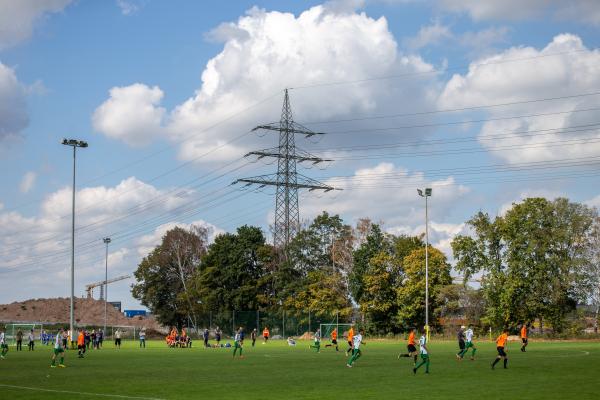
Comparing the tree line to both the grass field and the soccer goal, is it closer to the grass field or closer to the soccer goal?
the soccer goal

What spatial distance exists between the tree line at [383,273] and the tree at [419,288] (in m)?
0.12

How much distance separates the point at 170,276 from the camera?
124 m

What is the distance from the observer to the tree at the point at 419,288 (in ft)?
296

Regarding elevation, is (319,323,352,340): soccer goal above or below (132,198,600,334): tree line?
below

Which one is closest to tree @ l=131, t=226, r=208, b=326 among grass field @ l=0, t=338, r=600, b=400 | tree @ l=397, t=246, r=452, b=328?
tree @ l=397, t=246, r=452, b=328

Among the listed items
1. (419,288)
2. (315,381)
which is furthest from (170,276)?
(315,381)

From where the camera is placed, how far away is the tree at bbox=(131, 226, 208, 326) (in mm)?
120625

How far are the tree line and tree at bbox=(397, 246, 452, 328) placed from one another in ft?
0.41

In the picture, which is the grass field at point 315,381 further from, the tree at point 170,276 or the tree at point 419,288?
the tree at point 170,276

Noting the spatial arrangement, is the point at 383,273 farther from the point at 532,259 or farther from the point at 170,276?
the point at 170,276

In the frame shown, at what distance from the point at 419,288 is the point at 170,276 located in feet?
158

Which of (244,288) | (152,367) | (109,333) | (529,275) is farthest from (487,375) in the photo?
(109,333)

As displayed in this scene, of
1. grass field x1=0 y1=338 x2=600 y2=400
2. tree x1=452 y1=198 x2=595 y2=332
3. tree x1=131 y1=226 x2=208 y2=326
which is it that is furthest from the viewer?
tree x1=131 y1=226 x2=208 y2=326

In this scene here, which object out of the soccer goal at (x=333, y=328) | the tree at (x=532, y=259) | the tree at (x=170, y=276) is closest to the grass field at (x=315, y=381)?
the tree at (x=532, y=259)
